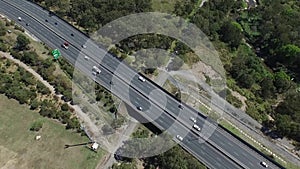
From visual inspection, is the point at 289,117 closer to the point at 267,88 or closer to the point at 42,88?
the point at 267,88

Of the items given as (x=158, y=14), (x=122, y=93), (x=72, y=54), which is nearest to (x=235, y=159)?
(x=122, y=93)

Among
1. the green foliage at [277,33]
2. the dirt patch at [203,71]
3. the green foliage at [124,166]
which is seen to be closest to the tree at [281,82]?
the green foliage at [277,33]

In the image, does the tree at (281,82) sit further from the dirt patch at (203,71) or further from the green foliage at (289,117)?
the dirt patch at (203,71)

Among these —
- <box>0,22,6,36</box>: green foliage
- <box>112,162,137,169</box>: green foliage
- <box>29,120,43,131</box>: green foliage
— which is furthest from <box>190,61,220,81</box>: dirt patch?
<box>0,22,6,36</box>: green foliage

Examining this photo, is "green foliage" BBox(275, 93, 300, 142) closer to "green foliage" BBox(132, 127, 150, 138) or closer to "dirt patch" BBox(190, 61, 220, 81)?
"dirt patch" BBox(190, 61, 220, 81)

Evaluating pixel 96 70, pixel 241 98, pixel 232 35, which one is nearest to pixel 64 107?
pixel 96 70
